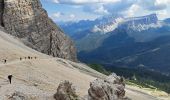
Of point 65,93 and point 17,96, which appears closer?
point 17,96

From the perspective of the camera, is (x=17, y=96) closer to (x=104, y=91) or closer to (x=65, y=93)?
(x=65, y=93)

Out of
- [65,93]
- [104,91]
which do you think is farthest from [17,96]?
[104,91]

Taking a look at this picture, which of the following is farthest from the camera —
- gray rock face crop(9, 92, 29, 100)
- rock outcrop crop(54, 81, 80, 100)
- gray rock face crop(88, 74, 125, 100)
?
gray rock face crop(88, 74, 125, 100)

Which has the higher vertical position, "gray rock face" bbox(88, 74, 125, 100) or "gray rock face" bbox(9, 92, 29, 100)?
"gray rock face" bbox(9, 92, 29, 100)

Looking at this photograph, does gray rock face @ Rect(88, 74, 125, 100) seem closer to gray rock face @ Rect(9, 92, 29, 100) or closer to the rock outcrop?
the rock outcrop

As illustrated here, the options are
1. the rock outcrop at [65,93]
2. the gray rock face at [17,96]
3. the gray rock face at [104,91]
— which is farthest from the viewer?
the gray rock face at [104,91]

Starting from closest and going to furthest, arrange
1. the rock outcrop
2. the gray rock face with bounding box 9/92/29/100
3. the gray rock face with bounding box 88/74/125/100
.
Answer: the gray rock face with bounding box 9/92/29/100, the rock outcrop, the gray rock face with bounding box 88/74/125/100

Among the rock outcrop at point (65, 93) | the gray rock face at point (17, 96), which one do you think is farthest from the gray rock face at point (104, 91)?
the gray rock face at point (17, 96)

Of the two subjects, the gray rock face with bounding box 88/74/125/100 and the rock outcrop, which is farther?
the gray rock face with bounding box 88/74/125/100

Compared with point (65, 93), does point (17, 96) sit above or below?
above

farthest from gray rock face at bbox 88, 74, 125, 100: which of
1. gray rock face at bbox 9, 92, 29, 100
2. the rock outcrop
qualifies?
gray rock face at bbox 9, 92, 29, 100

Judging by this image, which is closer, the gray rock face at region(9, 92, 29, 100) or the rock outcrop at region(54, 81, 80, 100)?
the gray rock face at region(9, 92, 29, 100)

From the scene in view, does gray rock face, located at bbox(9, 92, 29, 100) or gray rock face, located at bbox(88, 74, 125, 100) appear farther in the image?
gray rock face, located at bbox(88, 74, 125, 100)

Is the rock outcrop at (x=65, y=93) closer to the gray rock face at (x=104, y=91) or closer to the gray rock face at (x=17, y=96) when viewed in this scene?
the gray rock face at (x=104, y=91)
